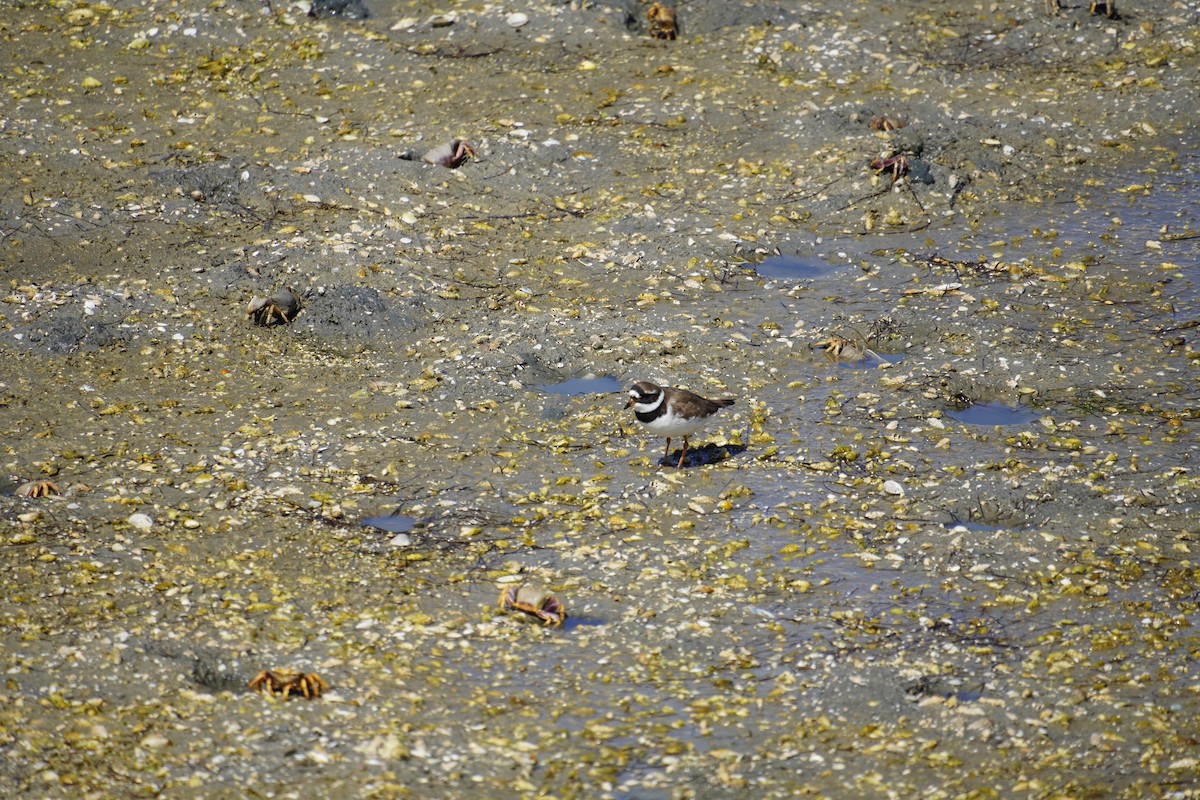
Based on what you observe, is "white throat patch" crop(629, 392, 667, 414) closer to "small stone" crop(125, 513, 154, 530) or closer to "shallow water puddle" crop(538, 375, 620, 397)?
"shallow water puddle" crop(538, 375, 620, 397)

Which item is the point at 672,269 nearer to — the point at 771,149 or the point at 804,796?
the point at 771,149

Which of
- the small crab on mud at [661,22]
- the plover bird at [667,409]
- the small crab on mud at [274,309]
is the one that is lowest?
the small crab on mud at [274,309]

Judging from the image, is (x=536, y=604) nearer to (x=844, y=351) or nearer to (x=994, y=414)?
(x=844, y=351)

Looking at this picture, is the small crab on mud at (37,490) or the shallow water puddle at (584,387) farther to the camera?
the shallow water puddle at (584,387)

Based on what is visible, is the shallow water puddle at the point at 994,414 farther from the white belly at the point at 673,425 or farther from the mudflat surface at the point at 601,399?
the white belly at the point at 673,425

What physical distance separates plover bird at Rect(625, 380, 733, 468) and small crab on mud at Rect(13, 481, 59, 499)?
391cm

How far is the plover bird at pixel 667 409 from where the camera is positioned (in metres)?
8.02

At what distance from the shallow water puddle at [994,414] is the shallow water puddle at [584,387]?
259 cm

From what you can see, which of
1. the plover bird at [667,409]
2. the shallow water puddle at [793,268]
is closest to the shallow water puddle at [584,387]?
the plover bird at [667,409]

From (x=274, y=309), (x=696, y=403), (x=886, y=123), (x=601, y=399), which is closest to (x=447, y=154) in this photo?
(x=274, y=309)

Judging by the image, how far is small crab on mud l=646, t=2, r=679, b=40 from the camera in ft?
47.0

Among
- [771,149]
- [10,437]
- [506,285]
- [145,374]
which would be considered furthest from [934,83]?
[10,437]

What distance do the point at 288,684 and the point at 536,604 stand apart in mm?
1469

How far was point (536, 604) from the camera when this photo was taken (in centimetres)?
689
